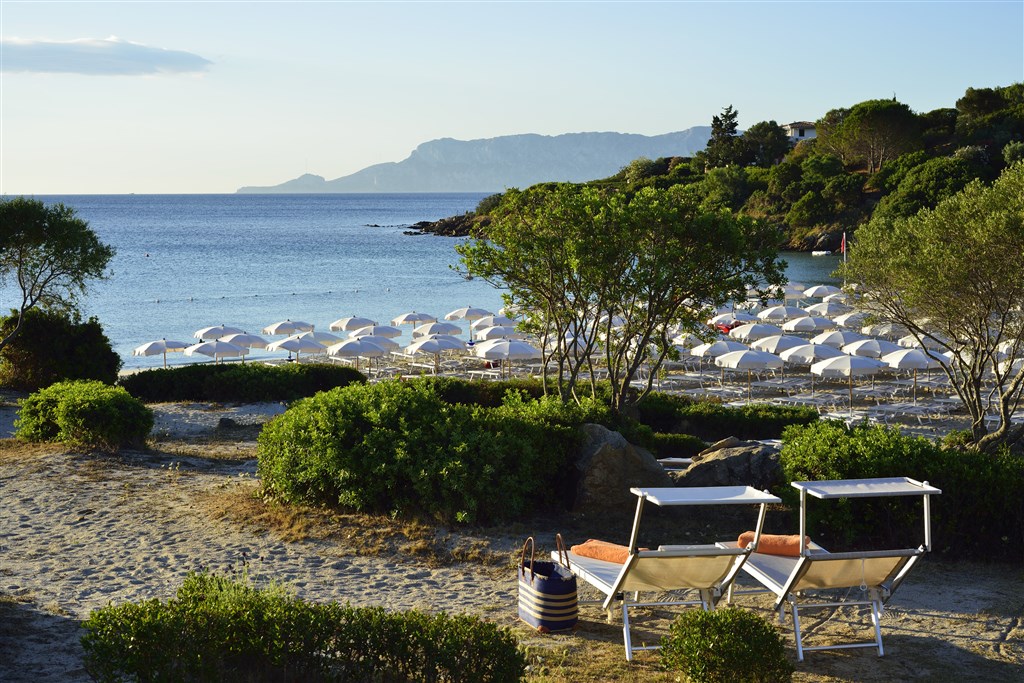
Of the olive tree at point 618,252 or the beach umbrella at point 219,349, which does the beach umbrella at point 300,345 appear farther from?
the olive tree at point 618,252

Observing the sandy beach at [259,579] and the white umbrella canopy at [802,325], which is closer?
the sandy beach at [259,579]

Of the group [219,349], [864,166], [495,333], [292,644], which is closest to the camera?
[292,644]

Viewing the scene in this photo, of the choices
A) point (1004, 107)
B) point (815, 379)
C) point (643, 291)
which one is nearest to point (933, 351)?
point (815, 379)

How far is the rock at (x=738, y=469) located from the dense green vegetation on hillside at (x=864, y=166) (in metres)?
65.0

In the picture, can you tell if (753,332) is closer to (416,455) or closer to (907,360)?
(907,360)

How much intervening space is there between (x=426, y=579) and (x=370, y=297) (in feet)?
173

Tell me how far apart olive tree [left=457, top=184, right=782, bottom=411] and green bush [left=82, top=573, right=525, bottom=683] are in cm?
698

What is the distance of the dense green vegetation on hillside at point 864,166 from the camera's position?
2926 inches

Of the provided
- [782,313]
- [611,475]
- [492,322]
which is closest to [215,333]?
[492,322]

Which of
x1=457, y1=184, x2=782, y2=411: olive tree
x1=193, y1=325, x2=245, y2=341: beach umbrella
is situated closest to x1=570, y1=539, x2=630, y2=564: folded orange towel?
x1=457, y1=184, x2=782, y2=411: olive tree

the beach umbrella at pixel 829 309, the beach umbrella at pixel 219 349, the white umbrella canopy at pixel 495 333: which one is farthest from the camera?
the beach umbrella at pixel 829 309

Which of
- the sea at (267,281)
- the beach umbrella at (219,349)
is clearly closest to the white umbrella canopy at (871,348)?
the sea at (267,281)

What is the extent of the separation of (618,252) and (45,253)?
1294 centimetres

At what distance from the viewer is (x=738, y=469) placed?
985 centimetres
